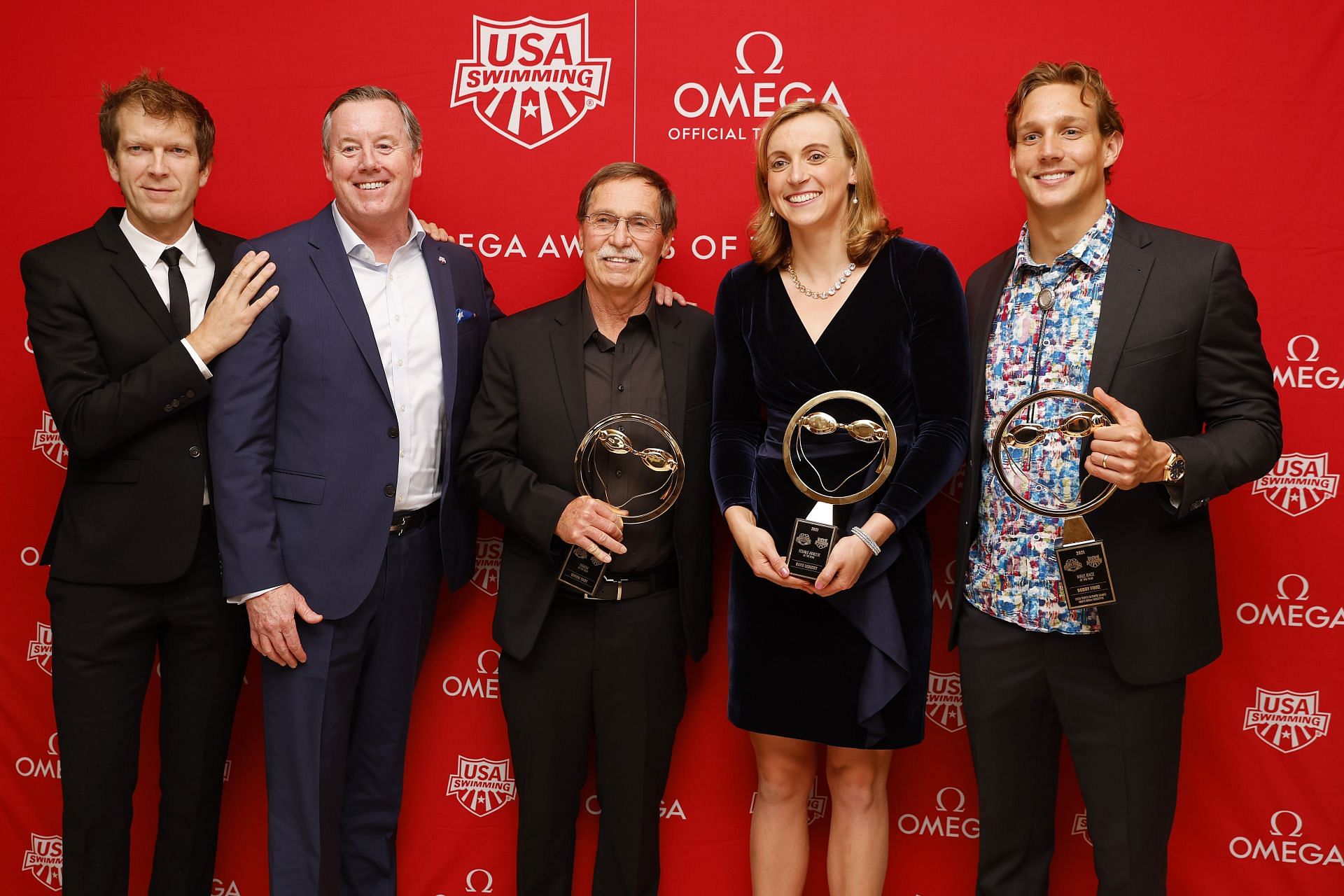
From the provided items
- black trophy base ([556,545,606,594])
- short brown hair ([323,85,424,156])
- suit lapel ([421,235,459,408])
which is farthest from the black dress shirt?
short brown hair ([323,85,424,156])

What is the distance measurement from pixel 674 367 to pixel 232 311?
98 centimetres

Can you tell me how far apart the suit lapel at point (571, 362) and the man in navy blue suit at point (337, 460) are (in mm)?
257

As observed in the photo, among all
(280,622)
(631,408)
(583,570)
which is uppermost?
(631,408)

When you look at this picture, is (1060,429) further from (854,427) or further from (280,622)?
(280,622)

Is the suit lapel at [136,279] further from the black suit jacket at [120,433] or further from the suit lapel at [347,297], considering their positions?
the suit lapel at [347,297]

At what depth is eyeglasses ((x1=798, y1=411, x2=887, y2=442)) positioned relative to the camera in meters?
1.90

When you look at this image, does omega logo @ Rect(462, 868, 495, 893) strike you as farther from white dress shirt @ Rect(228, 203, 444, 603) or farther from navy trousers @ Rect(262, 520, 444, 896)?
white dress shirt @ Rect(228, 203, 444, 603)

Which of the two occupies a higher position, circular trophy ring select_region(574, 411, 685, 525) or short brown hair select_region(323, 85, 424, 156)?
short brown hair select_region(323, 85, 424, 156)

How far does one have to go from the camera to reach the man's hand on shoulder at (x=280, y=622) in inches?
81.9

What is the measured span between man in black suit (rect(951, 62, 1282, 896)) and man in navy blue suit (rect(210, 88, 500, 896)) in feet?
4.15

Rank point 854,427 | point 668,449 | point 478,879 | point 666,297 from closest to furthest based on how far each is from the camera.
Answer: point 854,427
point 668,449
point 666,297
point 478,879

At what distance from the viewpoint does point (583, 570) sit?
81.6 inches

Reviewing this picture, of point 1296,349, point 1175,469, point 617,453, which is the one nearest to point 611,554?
point 617,453

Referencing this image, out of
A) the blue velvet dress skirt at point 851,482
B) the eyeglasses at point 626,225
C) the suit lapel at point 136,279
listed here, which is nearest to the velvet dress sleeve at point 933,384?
the blue velvet dress skirt at point 851,482
